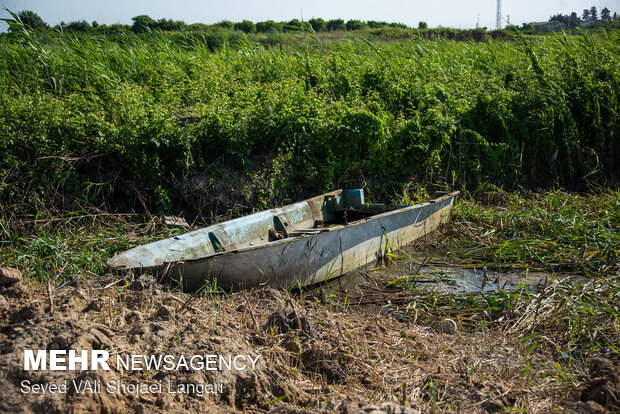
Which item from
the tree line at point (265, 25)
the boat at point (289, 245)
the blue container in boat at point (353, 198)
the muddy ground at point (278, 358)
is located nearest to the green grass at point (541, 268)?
the muddy ground at point (278, 358)

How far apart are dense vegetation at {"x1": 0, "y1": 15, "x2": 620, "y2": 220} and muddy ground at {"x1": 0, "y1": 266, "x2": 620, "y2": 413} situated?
2401 millimetres

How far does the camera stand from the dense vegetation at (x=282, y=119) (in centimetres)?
629

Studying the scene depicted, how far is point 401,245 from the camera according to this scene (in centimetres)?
634

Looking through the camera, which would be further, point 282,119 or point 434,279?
point 282,119

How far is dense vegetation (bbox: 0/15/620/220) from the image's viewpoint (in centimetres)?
629

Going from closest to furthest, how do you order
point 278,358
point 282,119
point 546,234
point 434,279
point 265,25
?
point 278,358 < point 434,279 < point 546,234 < point 282,119 < point 265,25

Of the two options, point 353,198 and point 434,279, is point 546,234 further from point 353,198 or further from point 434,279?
point 353,198

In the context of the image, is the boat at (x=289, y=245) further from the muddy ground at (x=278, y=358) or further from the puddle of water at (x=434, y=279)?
the muddy ground at (x=278, y=358)

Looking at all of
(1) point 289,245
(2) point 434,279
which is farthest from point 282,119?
(2) point 434,279

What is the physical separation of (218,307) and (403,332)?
1448 mm

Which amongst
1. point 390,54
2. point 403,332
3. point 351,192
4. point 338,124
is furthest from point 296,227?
point 390,54

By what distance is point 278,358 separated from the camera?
3379 mm

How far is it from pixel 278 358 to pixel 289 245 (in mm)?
1630

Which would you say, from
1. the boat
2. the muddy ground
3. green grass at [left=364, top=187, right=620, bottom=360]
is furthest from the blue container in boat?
the muddy ground
